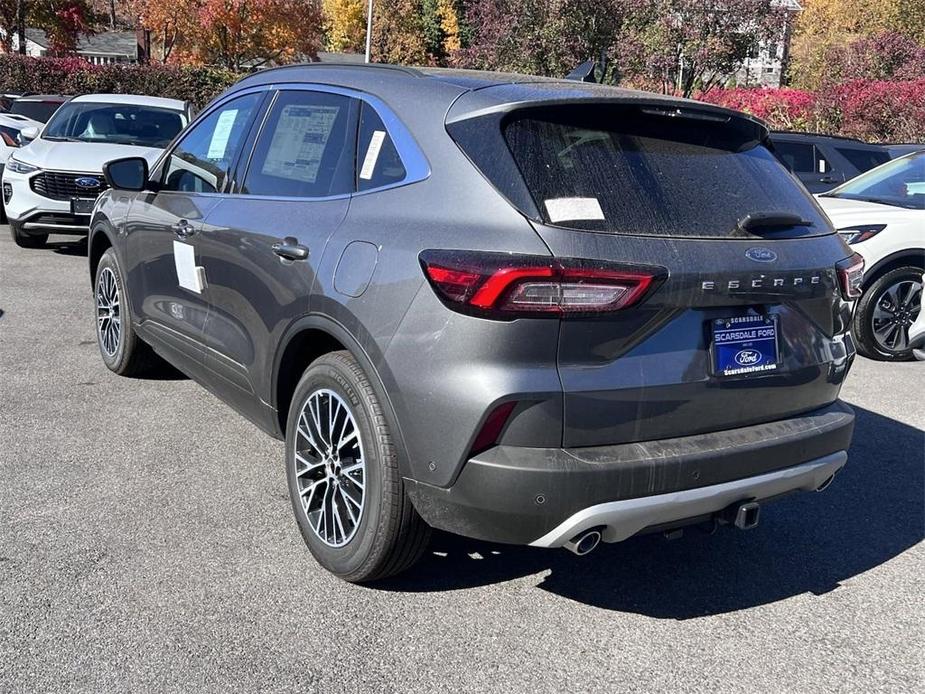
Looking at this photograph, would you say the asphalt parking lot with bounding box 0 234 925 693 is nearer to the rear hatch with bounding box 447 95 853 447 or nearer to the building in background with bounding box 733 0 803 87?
the rear hatch with bounding box 447 95 853 447

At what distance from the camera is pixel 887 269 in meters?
7.48

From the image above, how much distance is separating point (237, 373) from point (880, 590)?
108 inches

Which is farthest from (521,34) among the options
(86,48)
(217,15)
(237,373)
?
(86,48)

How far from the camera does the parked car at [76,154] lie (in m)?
9.73

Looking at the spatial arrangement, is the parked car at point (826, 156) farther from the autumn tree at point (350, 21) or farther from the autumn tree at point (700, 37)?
the autumn tree at point (350, 21)

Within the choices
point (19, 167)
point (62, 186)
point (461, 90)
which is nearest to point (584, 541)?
point (461, 90)

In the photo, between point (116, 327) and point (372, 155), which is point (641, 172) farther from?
point (116, 327)

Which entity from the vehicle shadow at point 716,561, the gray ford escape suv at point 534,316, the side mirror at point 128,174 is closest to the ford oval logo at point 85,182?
the side mirror at point 128,174

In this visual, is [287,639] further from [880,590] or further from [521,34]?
[521,34]

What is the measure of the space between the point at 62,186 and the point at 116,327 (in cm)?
460

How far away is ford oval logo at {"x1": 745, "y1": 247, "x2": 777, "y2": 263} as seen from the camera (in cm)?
309

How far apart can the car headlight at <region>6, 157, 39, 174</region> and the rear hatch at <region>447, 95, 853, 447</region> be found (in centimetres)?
811

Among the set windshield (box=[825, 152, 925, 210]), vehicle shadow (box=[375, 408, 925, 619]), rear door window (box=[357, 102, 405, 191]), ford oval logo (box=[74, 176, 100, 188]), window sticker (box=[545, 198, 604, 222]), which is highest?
rear door window (box=[357, 102, 405, 191])

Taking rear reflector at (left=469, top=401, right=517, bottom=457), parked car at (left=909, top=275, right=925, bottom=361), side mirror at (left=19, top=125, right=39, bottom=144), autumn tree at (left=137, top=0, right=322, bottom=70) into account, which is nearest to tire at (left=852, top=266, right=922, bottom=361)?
parked car at (left=909, top=275, right=925, bottom=361)
